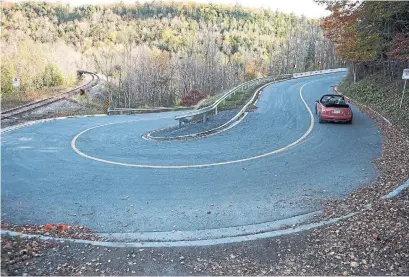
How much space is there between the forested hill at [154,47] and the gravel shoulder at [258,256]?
37.8 meters

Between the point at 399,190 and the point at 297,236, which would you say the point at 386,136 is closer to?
the point at 399,190

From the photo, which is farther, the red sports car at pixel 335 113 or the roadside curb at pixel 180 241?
the red sports car at pixel 335 113

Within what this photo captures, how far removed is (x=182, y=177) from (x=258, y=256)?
4.52 m

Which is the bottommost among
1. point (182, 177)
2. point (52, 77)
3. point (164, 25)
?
point (182, 177)

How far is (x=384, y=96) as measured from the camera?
22.0 meters

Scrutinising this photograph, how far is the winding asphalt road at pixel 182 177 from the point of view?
7105 mm

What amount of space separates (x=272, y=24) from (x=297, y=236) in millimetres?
186694

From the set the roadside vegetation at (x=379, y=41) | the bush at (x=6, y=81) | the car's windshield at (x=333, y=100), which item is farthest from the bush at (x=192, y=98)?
the car's windshield at (x=333, y=100)

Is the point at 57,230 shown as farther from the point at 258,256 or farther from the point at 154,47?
the point at 154,47

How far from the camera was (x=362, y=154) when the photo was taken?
1130 cm

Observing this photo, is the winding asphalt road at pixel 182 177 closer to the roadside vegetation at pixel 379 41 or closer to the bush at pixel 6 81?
the roadside vegetation at pixel 379 41

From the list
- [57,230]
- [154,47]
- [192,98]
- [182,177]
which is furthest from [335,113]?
[154,47]

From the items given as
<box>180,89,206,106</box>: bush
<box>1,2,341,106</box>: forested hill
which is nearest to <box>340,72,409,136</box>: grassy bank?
<box>180,89,206,106</box>: bush

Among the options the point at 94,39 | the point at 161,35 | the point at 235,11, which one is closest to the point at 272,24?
the point at 235,11
